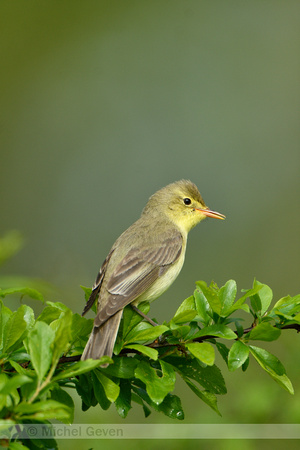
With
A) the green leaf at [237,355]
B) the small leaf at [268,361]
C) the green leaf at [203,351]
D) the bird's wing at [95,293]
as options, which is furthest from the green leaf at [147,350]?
the bird's wing at [95,293]

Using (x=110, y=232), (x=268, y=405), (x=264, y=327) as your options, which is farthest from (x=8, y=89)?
(x=264, y=327)

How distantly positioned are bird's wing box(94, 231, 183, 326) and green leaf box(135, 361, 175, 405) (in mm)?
629

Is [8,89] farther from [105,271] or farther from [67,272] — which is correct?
[105,271]

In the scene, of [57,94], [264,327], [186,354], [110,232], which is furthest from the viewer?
[57,94]

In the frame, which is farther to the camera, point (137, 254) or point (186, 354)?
point (137, 254)

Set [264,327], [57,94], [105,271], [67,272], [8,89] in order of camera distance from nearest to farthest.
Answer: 1. [264,327]
2. [105,271]
3. [67,272]
4. [8,89]
5. [57,94]

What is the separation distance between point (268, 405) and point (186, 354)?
1481mm

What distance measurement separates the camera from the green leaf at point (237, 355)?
2106mm

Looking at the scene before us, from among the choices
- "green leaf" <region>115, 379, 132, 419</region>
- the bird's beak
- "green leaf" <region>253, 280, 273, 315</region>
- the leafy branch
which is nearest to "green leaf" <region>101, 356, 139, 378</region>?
the leafy branch

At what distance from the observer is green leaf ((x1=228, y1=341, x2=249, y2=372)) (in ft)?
6.91

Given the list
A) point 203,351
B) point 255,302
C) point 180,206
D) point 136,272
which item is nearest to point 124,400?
point 203,351

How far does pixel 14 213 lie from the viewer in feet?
31.9

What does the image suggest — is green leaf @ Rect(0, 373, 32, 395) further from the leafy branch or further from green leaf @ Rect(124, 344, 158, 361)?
green leaf @ Rect(124, 344, 158, 361)


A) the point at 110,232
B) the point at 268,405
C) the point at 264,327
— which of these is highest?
the point at 264,327
